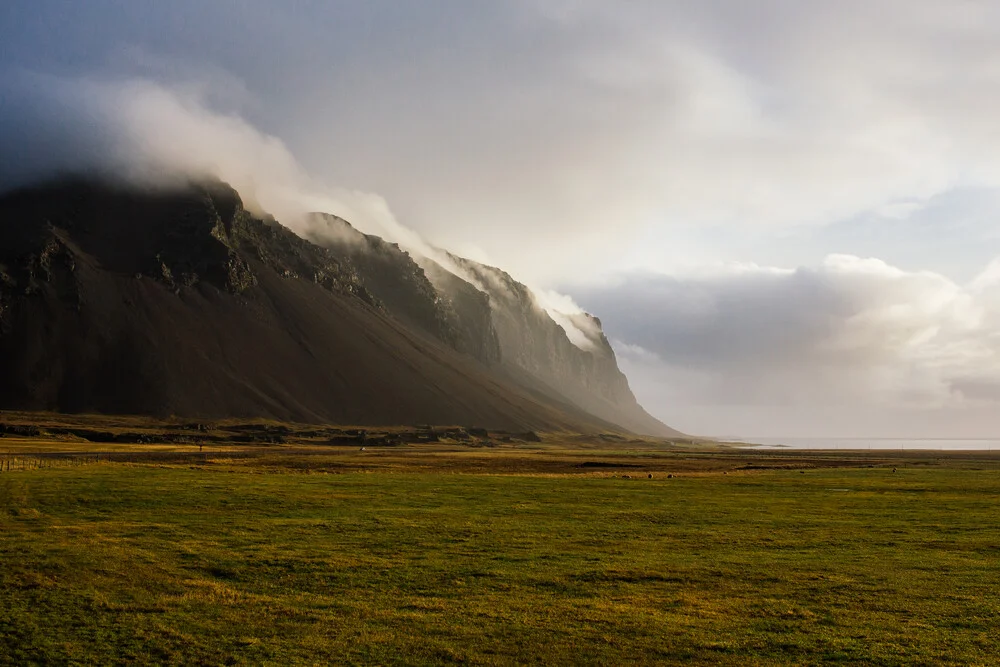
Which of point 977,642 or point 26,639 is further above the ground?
point 977,642

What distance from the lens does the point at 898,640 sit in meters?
21.0

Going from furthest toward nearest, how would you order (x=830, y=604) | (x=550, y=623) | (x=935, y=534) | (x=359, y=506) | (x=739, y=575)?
(x=359, y=506), (x=935, y=534), (x=739, y=575), (x=830, y=604), (x=550, y=623)

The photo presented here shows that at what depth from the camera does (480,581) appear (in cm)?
2758

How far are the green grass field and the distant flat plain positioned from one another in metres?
0.11

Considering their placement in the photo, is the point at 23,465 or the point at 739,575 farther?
the point at 23,465

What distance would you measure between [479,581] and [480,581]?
4 centimetres

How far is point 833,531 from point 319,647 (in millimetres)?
32084

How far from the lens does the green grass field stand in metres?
20.2

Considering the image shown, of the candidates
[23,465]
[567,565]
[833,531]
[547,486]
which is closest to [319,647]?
[567,565]

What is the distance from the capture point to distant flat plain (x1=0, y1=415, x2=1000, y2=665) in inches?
795

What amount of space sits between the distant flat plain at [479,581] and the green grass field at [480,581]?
4.5 inches

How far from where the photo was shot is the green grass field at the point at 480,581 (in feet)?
66.3

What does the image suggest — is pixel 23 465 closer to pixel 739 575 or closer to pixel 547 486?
pixel 547 486

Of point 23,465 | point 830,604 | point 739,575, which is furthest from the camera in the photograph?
point 23,465
